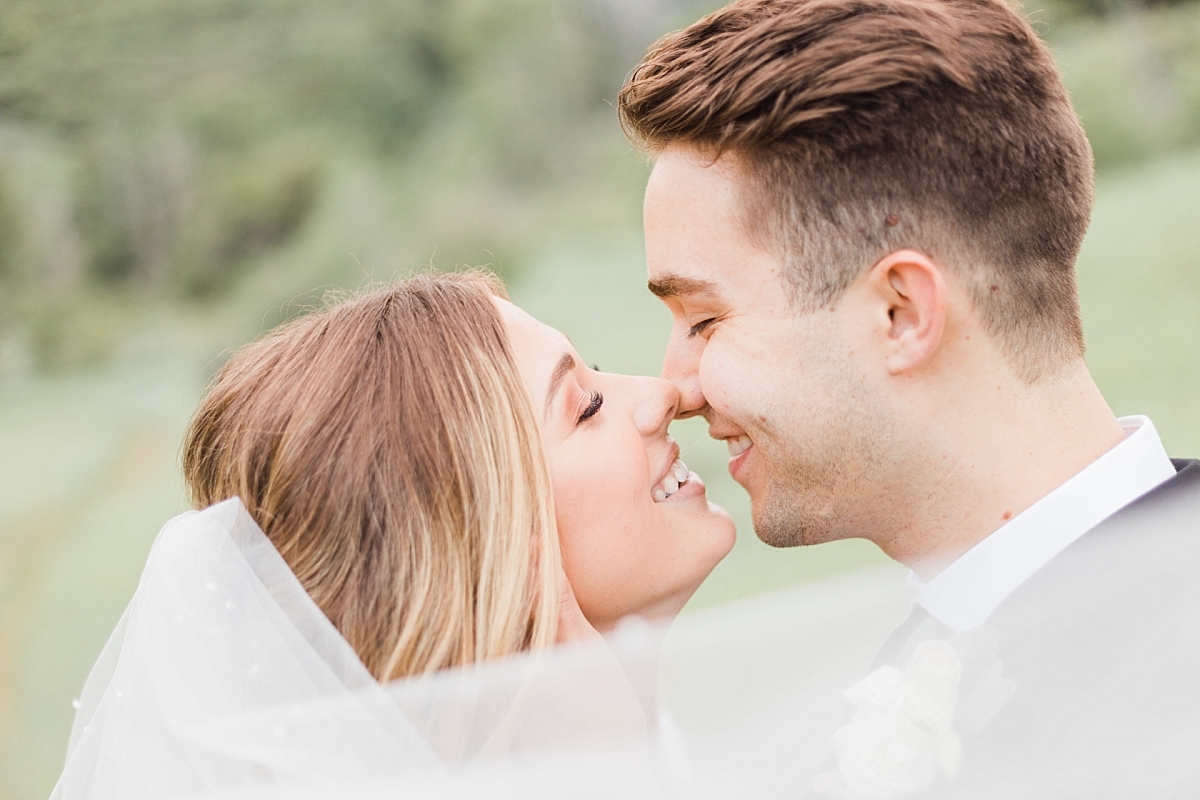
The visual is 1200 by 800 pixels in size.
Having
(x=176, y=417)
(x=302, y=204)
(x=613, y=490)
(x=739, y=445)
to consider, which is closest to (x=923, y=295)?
(x=739, y=445)

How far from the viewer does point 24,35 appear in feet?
25.5

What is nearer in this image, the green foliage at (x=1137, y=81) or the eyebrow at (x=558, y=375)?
the eyebrow at (x=558, y=375)

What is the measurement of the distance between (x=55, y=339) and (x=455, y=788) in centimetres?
792

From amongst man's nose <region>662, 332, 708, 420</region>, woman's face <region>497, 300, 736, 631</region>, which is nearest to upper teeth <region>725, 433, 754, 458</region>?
man's nose <region>662, 332, 708, 420</region>

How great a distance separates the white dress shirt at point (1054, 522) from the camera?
1.73 meters

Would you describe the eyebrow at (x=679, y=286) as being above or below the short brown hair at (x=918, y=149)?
below

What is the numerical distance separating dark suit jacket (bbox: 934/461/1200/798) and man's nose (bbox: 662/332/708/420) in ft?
2.67

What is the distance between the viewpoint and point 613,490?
1.89 meters

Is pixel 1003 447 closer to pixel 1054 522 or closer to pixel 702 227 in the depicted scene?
pixel 1054 522

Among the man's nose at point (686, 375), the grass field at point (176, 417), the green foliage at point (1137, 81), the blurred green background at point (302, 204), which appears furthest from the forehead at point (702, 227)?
the green foliage at point (1137, 81)

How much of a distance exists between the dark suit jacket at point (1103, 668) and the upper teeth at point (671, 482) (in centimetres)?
69

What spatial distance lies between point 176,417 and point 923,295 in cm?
781

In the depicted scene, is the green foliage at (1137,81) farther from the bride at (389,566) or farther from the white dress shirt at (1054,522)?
the bride at (389,566)

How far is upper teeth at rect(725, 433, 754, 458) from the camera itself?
221 centimetres
